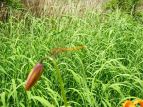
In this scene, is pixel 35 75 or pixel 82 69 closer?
pixel 35 75

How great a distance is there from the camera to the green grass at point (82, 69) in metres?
2.72

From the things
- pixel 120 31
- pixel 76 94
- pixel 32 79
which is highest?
pixel 32 79

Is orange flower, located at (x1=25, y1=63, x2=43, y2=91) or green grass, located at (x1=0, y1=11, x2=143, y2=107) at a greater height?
orange flower, located at (x1=25, y1=63, x2=43, y2=91)

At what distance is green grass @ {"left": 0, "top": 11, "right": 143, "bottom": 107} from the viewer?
2725mm

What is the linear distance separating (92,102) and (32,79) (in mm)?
1844

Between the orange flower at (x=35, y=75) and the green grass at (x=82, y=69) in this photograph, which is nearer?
the orange flower at (x=35, y=75)

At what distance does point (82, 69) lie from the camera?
3133 mm

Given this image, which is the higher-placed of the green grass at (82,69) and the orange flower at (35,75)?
the orange flower at (35,75)

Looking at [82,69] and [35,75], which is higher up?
[35,75]

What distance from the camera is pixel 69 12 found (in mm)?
5047

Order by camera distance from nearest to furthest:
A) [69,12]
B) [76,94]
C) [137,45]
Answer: [76,94] → [137,45] → [69,12]

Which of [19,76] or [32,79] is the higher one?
[32,79]

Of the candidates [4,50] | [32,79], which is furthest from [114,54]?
[32,79]

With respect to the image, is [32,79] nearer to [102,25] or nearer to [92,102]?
[92,102]
